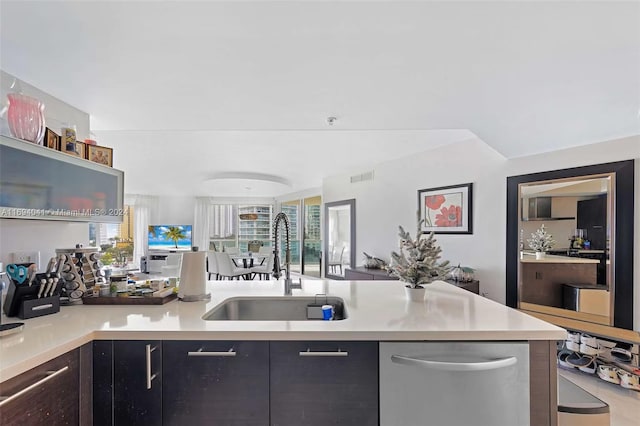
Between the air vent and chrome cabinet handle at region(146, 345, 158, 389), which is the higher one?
the air vent

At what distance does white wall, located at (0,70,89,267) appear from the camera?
1595 mm

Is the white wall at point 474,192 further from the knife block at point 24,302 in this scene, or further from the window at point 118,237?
the window at point 118,237

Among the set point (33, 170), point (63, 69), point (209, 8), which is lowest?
point (33, 170)

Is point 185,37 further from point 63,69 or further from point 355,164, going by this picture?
point 355,164

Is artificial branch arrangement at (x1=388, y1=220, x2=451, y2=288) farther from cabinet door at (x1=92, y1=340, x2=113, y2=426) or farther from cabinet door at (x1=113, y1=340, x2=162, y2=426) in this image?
cabinet door at (x1=92, y1=340, x2=113, y2=426)

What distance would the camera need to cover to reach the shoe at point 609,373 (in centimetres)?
246

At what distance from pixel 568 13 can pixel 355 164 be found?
3.86m

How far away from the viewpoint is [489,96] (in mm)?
2111

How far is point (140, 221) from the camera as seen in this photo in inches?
323

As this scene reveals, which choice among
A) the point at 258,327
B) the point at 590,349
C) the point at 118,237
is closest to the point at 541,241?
the point at 590,349

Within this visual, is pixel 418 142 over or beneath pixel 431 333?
over

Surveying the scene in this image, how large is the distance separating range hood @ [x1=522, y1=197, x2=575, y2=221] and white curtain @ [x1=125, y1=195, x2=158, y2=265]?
8304 millimetres

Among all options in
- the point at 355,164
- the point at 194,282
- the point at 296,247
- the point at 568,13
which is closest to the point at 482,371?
the point at 194,282

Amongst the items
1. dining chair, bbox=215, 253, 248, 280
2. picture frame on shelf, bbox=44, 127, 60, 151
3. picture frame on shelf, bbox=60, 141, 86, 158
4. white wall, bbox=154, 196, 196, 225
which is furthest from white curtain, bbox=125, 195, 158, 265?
picture frame on shelf, bbox=44, 127, 60, 151
